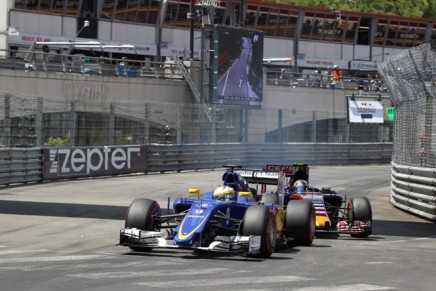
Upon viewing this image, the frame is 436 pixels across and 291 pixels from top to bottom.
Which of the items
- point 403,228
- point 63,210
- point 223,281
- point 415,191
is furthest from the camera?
point 415,191

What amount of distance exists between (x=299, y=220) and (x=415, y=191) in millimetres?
7732

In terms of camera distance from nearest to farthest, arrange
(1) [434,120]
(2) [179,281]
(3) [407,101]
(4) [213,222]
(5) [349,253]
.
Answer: (2) [179,281], (4) [213,222], (5) [349,253], (1) [434,120], (3) [407,101]

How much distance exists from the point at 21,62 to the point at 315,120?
38.7ft

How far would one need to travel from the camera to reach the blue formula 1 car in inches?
470

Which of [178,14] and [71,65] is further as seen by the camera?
[178,14]

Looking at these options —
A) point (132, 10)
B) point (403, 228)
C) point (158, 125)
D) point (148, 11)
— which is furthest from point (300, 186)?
point (148, 11)

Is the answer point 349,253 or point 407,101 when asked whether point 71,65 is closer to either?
point 407,101

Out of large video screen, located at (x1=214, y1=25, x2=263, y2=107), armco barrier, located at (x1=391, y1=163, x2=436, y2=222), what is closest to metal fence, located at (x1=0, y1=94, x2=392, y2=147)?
large video screen, located at (x1=214, y1=25, x2=263, y2=107)

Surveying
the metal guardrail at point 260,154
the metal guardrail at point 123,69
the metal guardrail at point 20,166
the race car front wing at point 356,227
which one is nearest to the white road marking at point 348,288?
the race car front wing at point 356,227

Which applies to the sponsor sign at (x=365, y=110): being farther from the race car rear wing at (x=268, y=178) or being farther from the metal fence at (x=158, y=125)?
the race car rear wing at (x=268, y=178)

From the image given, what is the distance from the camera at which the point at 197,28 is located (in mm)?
61906

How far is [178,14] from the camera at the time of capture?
202 feet

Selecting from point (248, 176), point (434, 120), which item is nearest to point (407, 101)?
point (434, 120)

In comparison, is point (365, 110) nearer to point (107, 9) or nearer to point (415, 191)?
point (107, 9)
